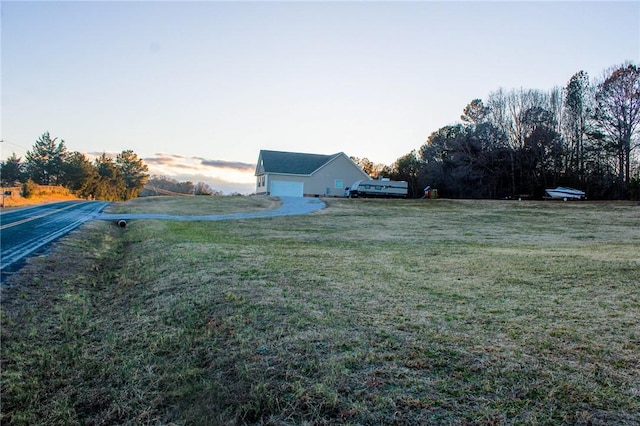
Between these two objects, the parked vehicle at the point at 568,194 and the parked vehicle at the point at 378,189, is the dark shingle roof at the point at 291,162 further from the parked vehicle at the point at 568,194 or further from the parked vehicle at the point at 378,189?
the parked vehicle at the point at 568,194

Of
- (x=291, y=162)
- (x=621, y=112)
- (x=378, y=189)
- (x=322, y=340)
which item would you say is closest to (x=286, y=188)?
(x=291, y=162)

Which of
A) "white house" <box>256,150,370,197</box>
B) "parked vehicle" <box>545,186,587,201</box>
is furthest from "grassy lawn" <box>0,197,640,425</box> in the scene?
"white house" <box>256,150,370,197</box>

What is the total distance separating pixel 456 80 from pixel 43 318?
1705 centimetres

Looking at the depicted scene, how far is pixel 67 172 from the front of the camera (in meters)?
48.5

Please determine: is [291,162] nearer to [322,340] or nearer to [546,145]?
[546,145]

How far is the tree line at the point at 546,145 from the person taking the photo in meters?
27.3

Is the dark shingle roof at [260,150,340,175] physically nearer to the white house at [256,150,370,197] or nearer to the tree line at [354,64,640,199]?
the white house at [256,150,370,197]

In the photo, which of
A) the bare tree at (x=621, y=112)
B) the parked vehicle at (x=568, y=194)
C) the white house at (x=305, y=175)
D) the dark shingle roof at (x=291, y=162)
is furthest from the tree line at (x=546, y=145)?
the dark shingle roof at (x=291, y=162)

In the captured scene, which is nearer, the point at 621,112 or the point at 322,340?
the point at 322,340

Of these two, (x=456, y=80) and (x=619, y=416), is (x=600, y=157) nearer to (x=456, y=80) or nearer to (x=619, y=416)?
(x=456, y=80)

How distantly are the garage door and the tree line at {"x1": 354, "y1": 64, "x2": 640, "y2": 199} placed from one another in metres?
13.0

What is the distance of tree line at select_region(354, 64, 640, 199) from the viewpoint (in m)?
27.3

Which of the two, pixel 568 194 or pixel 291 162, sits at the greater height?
pixel 291 162

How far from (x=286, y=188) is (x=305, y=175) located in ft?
7.04
